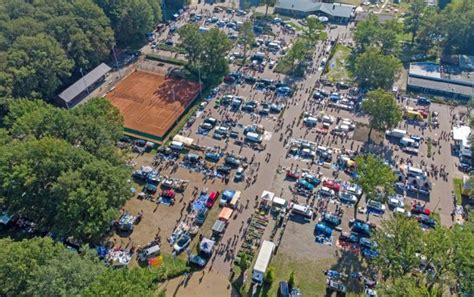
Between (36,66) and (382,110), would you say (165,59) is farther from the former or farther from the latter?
(382,110)

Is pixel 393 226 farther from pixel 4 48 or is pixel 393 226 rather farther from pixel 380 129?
pixel 4 48

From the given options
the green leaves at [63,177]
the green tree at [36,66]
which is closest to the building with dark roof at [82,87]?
the green tree at [36,66]

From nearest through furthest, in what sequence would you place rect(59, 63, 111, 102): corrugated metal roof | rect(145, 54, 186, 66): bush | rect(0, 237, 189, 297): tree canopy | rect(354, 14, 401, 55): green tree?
rect(0, 237, 189, 297): tree canopy, rect(59, 63, 111, 102): corrugated metal roof, rect(354, 14, 401, 55): green tree, rect(145, 54, 186, 66): bush

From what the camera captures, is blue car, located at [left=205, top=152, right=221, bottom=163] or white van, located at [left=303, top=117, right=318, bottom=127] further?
white van, located at [left=303, top=117, right=318, bottom=127]

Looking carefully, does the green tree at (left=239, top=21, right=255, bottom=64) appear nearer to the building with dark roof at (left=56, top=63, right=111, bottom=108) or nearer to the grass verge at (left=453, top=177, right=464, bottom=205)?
the building with dark roof at (left=56, top=63, right=111, bottom=108)

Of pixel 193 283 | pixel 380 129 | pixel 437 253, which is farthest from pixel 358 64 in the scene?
pixel 193 283

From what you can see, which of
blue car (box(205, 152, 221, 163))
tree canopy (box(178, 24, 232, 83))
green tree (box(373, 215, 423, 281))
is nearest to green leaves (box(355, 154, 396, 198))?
green tree (box(373, 215, 423, 281))

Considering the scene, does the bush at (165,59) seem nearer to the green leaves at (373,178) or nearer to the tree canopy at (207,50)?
the tree canopy at (207,50)
